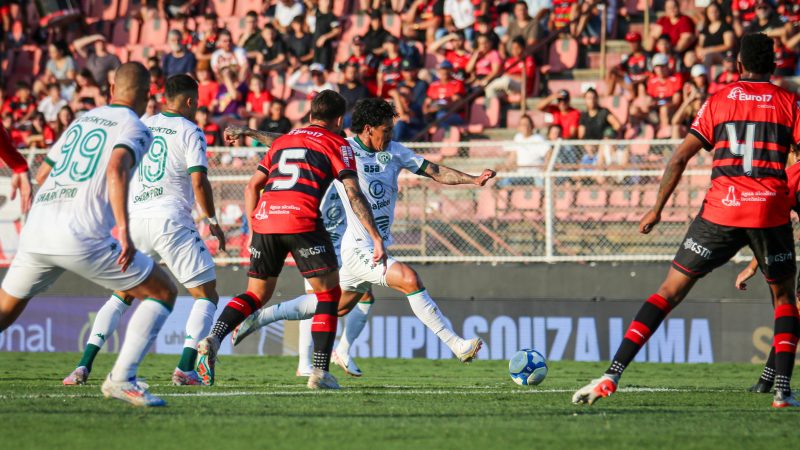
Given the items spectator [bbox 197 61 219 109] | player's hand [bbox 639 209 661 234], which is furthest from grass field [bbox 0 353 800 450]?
spectator [bbox 197 61 219 109]

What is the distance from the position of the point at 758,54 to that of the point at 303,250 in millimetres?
3492

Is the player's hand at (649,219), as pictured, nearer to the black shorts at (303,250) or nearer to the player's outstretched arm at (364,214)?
the player's outstretched arm at (364,214)

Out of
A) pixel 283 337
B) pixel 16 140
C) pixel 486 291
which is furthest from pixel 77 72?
pixel 486 291

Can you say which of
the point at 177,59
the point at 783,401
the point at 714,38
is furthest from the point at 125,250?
the point at 177,59

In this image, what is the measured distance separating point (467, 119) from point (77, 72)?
8.12 meters

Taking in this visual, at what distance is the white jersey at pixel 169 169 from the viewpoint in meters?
9.62

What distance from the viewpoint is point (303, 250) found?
→ 29.5ft

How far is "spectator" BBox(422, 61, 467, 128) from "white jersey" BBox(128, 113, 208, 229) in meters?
9.74

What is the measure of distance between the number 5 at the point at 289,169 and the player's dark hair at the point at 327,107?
330 mm

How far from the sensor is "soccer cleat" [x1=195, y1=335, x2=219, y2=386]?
901 cm

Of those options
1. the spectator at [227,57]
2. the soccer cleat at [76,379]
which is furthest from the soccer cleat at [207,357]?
the spectator at [227,57]

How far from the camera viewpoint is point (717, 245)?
772cm

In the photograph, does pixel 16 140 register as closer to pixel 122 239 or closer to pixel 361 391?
pixel 361 391

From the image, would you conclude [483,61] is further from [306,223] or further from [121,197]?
[121,197]
